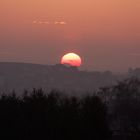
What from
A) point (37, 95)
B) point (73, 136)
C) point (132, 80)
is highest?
point (132, 80)

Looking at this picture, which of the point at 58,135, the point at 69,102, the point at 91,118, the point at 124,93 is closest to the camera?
the point at 58,135

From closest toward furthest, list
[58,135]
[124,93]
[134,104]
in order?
[58,135]
[134,104]
[124,93]

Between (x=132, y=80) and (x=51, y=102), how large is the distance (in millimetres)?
30721

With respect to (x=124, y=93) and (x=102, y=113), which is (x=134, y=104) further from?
(x=102, y=113)

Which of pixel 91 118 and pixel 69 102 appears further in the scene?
pixel 69 102

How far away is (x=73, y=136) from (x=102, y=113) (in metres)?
4.00

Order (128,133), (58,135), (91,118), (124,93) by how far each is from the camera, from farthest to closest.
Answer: (124,93), (128,133), (91,118), (58,135)

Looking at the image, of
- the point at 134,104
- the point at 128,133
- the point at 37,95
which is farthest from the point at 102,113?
the point at 134,104

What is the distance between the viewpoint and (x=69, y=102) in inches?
1674

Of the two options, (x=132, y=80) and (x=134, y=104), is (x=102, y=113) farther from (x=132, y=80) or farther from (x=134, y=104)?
(x=132, y=80)

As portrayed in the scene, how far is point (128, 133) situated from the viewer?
55.8 metres

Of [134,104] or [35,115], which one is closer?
[35,115]

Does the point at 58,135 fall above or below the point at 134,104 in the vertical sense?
below

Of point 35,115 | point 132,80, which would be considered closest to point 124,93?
point 132,80
